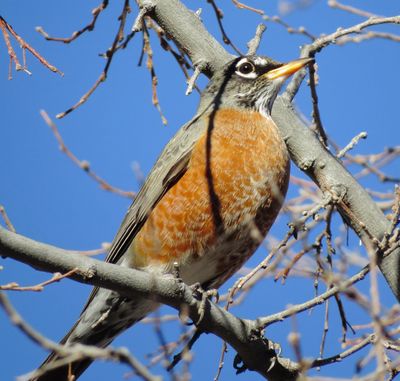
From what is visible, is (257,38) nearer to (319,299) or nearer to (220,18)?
(220,18)

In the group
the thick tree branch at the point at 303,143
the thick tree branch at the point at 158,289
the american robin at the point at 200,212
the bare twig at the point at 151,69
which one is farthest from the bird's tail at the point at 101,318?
the thick tree branch at the point at 303,143

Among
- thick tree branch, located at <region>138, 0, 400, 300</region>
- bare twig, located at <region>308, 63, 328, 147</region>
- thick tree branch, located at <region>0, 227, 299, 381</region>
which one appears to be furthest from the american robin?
thick tree branch, located at <region>0, 227, 299, 381</region>

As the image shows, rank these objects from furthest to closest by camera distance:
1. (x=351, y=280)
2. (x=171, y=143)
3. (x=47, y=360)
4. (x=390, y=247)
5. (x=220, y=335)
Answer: (x=171, y=143) < (x=47, y=360) < (x=220, y=335) < (x=390, y=247) < (x=351, y=280)

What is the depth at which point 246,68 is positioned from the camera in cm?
529

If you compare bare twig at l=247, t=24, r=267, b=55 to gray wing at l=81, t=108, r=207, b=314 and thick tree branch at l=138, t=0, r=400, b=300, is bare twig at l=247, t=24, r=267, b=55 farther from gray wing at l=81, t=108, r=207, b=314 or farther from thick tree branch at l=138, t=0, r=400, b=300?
gray wing at l=81, t=108, r=207, b=314

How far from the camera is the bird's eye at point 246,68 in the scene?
523cm

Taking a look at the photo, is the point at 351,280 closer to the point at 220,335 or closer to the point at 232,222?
the point at 220,335

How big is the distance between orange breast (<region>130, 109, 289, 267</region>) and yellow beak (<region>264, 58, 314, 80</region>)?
52cm

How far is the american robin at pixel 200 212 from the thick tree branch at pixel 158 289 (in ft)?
2.05

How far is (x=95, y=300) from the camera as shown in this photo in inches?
180

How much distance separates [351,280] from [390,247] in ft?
1.10

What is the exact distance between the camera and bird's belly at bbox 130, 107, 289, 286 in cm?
439

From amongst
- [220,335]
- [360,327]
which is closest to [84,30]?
[220,335]

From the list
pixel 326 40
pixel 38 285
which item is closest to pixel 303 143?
pixel 326 40
